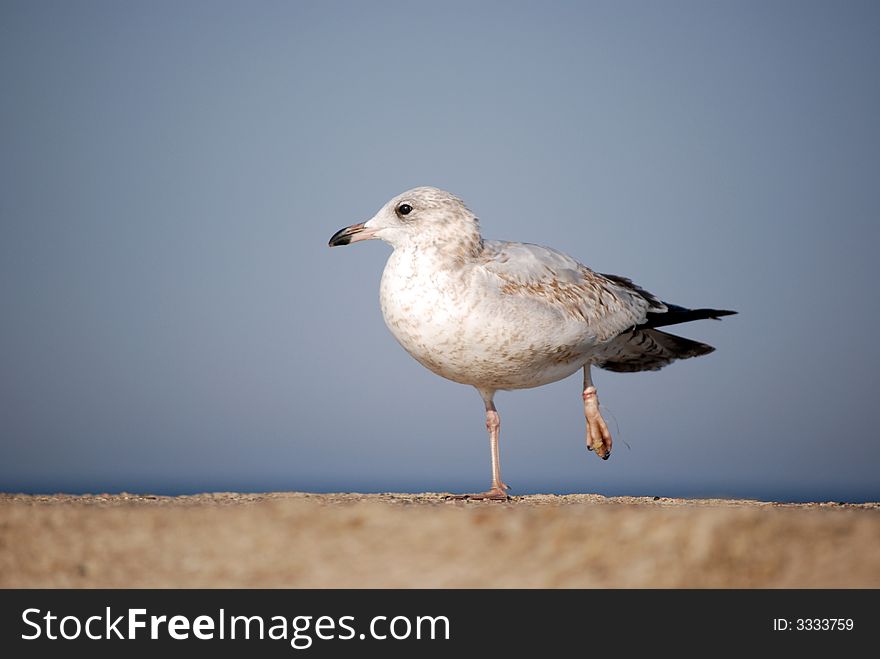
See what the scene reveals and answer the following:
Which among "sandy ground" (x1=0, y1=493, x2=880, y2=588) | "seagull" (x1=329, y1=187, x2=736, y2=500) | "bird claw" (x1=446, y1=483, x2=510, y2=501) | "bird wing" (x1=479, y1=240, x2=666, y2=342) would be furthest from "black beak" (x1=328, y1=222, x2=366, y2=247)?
"sandy ground" (x1=0, y1=493, x2=880, y2=588)

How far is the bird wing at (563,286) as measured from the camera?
795 cm

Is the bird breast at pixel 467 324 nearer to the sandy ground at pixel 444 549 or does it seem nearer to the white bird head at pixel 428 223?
the white bird head at pixel 428 223

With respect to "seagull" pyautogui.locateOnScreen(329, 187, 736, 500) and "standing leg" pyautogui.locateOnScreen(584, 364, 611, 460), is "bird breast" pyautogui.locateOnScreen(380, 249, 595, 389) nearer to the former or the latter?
"seagull" pyautogui.locateOnScreen(329, 187, 736, 500)

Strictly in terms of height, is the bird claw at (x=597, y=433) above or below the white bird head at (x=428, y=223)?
below

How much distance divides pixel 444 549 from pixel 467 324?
3016 millimetres

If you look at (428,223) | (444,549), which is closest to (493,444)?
(428,223)

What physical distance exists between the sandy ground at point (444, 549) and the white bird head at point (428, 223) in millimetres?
3244

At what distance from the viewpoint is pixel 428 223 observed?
8023mm

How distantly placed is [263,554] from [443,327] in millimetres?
3116

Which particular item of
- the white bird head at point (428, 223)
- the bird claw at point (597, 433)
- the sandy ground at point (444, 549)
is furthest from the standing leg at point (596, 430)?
the sandy ground at point (444, 549)
